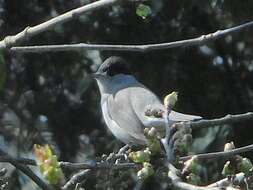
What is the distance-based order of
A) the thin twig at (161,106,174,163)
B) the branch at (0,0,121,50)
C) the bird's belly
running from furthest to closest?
the bird's belly < the branch at (0,0,121,50) < the thin twig at (161,106,174,163)

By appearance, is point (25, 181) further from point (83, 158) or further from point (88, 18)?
point (88, 18)

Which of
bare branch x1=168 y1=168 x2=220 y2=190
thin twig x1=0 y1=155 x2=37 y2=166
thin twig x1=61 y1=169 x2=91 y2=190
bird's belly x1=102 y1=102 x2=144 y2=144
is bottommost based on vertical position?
bird's belly x1=102 y1=102 x2=144 y2=144

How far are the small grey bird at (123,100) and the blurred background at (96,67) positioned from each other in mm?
125

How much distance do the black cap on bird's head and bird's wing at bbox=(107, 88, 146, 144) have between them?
0.14 meters

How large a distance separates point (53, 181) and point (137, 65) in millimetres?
3535

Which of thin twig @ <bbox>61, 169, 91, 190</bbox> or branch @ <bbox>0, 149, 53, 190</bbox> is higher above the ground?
branch @ <bbox>0, 149, 53, 190</bbox>

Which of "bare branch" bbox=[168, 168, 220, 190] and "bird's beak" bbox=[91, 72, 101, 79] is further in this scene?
"bird's beak" bbox=[91, 72, 101, 79]

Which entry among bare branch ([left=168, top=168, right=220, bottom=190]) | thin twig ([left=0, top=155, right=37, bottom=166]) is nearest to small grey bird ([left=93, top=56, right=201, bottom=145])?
thin twig ([left=0, top=155, right=37, bottom=166])

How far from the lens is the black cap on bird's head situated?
15.8ft

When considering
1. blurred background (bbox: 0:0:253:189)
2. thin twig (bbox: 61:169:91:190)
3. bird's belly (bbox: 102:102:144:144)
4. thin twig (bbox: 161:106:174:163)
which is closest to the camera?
thin twig (bbox: 161:106:174:163)

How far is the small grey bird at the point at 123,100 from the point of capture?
4.16m

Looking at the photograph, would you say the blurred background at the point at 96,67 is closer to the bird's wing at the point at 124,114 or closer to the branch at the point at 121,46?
the bird's wing at the point at 124,114

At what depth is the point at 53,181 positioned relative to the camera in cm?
157

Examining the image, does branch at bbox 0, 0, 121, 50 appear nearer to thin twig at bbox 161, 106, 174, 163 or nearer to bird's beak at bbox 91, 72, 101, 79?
thin twig at bbox 161, 106, 174, 163
